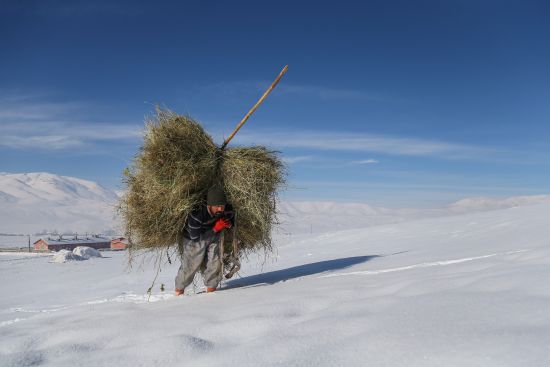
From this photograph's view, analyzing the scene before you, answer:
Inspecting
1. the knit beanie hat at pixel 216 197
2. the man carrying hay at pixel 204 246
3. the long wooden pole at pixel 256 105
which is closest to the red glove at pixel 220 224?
the man carrying hay at pixel 204 246

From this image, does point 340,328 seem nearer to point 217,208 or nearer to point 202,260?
point 217,208

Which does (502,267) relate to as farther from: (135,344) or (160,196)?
(160,196)

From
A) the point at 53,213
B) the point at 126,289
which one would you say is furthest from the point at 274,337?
the point at 53,213

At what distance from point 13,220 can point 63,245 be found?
100551mm

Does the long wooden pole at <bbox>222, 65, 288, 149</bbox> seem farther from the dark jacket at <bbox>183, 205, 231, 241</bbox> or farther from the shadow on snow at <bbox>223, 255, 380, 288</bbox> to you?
the shadow on snow at <bbox>223, 255, 380, 288</bbox>

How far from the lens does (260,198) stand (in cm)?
505

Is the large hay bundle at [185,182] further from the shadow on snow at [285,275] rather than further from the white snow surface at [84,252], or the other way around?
the white snow surface at [84,252]

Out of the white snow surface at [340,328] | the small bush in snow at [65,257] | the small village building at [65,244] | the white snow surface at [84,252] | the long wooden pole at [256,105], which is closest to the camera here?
the white snow surface at [340,328]

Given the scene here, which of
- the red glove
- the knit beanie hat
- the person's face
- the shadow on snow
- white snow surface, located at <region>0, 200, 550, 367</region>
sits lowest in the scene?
the shadow on snow

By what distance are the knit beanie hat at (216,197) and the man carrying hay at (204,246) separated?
0.05 m

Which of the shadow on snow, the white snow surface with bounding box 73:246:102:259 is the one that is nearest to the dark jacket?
the shadow on snow

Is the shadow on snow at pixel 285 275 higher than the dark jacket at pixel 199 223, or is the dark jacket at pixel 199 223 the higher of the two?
the dark jacket at pixel 199 223

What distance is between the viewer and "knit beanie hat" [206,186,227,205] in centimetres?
478

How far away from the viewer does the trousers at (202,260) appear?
5.07m
